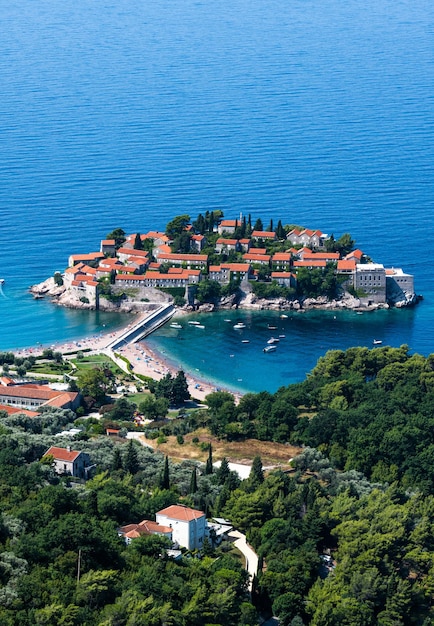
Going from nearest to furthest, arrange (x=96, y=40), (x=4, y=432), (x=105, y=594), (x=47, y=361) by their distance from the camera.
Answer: (x=105, y=594) < (x=4, y=432) < (x=47, y=361) < (x=96, y=40)

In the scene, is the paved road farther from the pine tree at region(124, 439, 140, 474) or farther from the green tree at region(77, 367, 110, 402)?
the green tree at region(77, 367, 110, 402)

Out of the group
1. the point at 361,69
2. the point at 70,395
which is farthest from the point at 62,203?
the point at 361,69

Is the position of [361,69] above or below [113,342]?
above

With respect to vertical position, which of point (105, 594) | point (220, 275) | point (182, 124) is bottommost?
point (105, 594)

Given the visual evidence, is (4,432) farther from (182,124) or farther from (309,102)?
(309,102)

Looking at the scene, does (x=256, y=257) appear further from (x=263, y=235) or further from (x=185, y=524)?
(x=185, y=524)

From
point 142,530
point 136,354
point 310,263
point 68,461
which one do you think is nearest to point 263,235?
point 310,263
